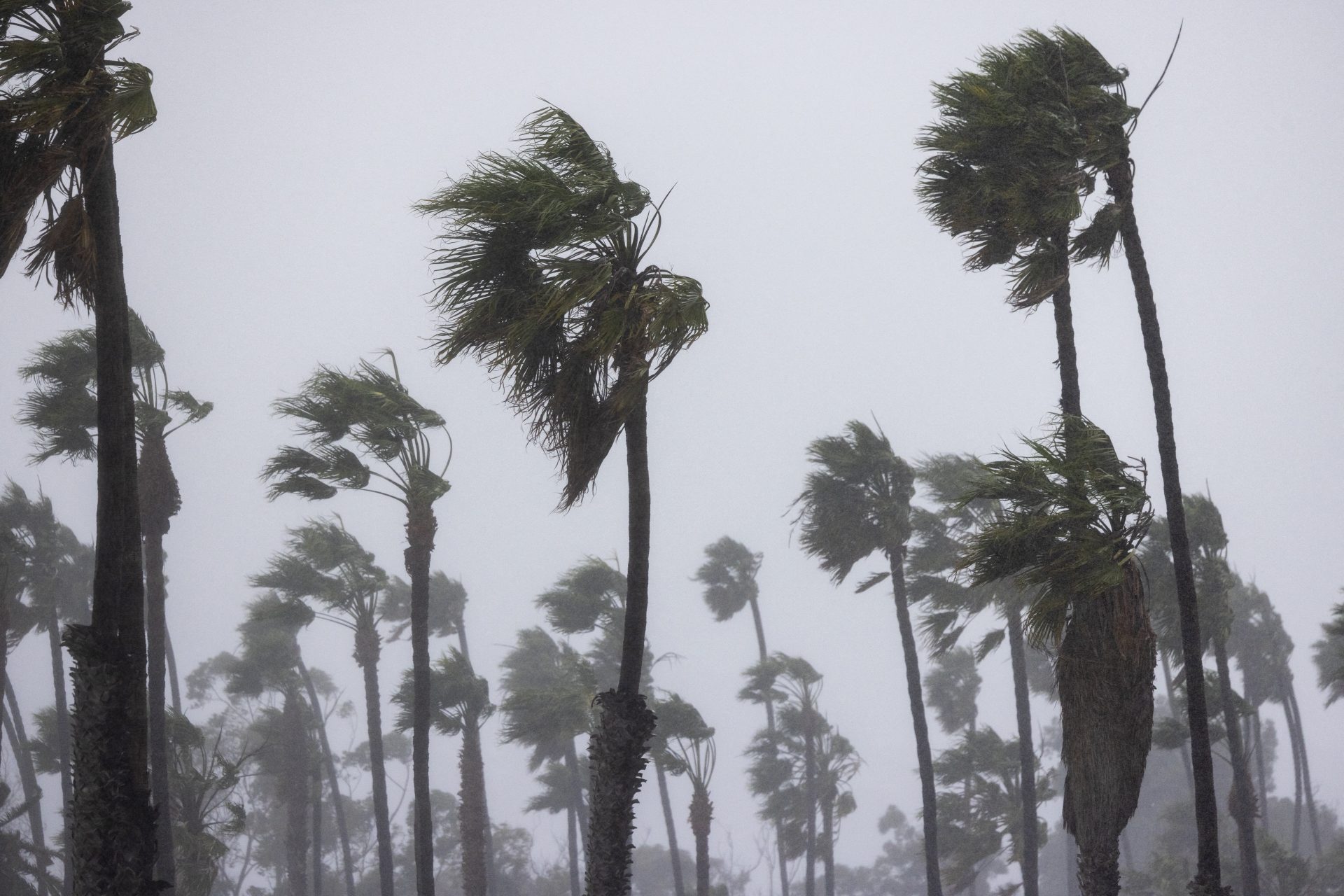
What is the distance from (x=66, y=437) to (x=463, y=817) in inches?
678

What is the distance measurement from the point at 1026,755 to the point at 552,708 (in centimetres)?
1287

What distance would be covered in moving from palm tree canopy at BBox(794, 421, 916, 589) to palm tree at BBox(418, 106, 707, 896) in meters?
11.7

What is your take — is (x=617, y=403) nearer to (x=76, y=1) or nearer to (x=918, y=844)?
(x=76, y=1)

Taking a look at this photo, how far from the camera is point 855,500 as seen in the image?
20.1 metres

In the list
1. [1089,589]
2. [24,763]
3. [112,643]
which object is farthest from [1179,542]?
[24,763]

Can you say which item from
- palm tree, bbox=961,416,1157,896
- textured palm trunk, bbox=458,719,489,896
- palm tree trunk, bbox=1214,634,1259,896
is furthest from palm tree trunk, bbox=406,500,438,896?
palm tree trunk, bbox=1214,634,1259,896

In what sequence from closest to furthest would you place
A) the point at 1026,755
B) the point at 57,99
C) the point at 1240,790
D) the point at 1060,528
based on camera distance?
the point at 57,99 < the point at 1060,528 < the point at 1240,790 < the point at 1026,755

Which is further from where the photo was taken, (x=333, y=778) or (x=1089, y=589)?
(x=333, y=778)

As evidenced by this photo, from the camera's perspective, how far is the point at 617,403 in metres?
8.48

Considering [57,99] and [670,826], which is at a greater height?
[57,99]

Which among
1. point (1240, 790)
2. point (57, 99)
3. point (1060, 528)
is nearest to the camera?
point (57, 99)

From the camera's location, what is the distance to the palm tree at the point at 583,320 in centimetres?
823

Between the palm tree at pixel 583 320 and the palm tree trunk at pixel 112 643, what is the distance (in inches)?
94.6

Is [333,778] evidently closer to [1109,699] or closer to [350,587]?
[350,587]
